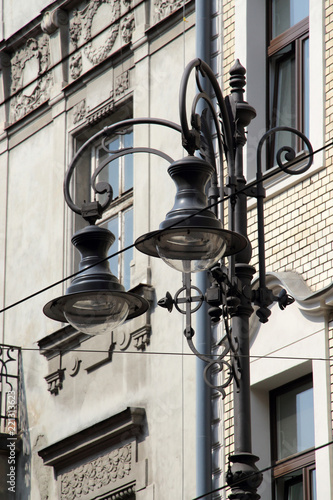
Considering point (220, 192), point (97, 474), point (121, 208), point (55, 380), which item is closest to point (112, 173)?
point (121, 208)

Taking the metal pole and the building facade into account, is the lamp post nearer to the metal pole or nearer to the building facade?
the metal pole

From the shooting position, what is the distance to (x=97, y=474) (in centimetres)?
1331

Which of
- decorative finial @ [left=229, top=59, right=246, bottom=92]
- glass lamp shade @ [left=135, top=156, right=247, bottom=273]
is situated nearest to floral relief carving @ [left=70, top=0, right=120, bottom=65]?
decorative finial @ [left=229, top=59, right=246, bottom=92]

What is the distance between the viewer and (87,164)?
50.4 ft

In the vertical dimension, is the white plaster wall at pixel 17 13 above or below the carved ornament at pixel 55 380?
above

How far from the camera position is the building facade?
1112cm

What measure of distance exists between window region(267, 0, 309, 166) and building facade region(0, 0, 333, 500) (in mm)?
18

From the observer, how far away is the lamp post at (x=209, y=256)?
25.2 feet

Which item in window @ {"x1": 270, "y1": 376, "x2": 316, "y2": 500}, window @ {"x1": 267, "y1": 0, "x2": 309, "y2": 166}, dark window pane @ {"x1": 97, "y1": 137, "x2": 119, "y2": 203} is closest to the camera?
window @ {"x1": 270, "y1": 376, "x2": 316, "y2": 500}

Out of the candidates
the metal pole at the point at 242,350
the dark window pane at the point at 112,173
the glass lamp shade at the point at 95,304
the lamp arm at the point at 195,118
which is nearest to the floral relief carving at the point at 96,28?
the dark window pane at the point at 112,173

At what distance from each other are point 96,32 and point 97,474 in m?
4.90

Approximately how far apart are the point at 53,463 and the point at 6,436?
0.96 meters

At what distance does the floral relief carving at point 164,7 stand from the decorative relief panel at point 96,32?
1.57ft

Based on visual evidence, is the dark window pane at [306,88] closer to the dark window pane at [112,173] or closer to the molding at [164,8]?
the molding at [164,8]
